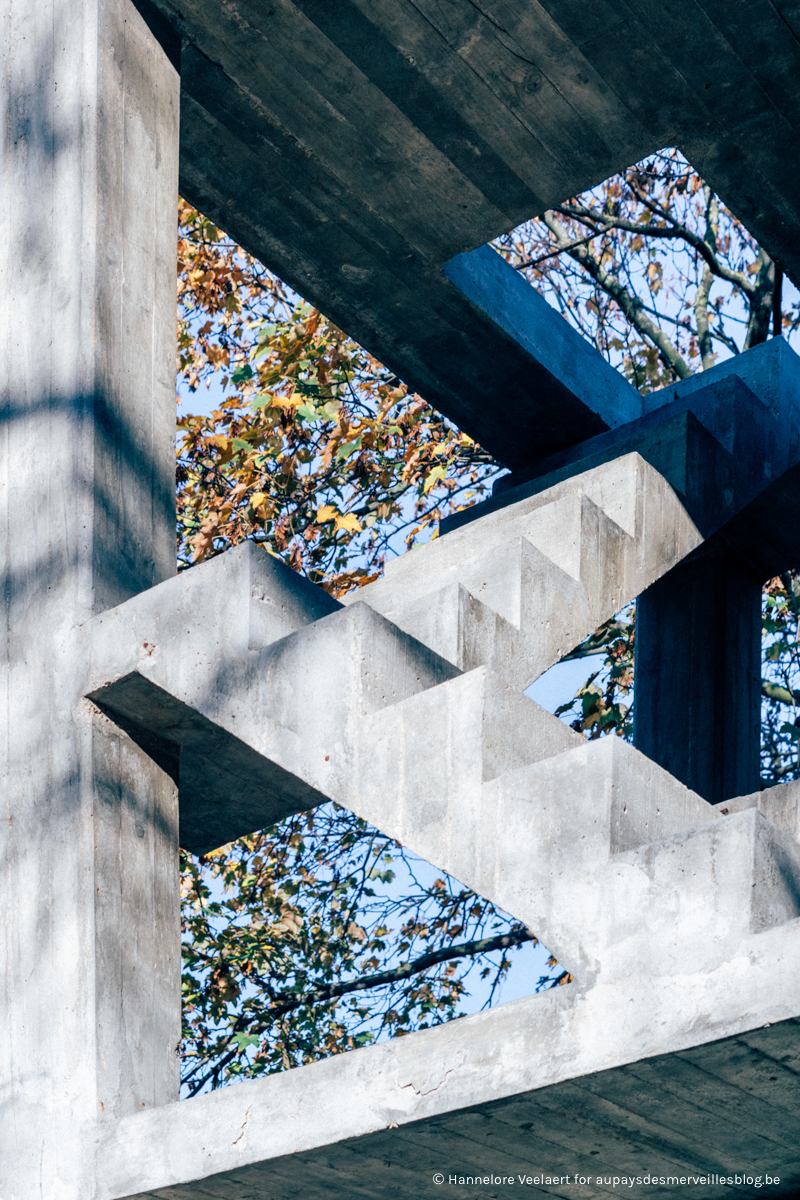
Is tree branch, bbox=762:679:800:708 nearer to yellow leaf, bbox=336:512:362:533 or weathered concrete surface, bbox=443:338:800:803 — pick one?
yellow leaf, bbox=336:512:362:533

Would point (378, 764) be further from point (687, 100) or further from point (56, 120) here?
point (687, 100)

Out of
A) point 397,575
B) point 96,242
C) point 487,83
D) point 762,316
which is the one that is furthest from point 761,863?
point 762,316

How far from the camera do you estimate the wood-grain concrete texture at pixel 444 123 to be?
199 inches

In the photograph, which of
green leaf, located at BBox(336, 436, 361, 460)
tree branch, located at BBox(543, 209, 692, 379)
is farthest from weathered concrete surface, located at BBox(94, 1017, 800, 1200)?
tree branch, located at BBox(543, 209, 692, 379)

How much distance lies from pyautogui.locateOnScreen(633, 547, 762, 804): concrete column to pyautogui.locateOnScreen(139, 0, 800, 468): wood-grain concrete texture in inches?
64.4

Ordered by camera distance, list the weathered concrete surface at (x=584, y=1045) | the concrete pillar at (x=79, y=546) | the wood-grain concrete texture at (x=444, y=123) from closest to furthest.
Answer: the weathered concrete surface at (x=584, y=1045) → the concrete pillar at (x=79, y=546) → the wood-grain concrete texture at (x=444, y=123)

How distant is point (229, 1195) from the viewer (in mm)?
3631

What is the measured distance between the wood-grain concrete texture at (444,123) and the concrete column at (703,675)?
5.36 feet

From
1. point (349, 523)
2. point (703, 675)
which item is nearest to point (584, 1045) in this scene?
point (703, 675)

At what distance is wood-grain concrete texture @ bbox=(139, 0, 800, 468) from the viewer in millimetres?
5066

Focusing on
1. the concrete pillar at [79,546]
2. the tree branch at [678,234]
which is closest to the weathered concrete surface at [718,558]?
the concrete pillar at [79,546]

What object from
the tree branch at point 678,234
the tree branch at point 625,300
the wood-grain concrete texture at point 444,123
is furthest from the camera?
the tree branch at point 625,300

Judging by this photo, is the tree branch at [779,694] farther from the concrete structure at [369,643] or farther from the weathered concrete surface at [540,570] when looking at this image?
the weathered concrete surface at [540,570]

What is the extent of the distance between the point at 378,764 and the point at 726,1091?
105cm
